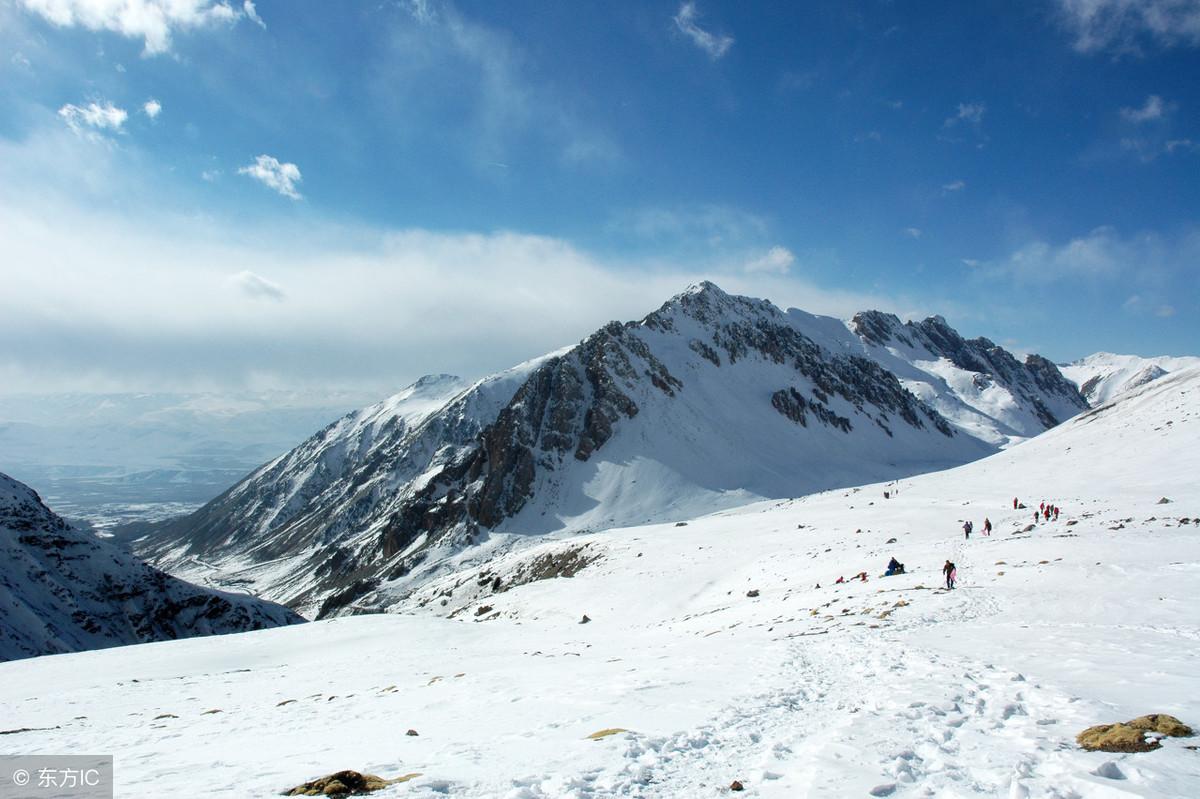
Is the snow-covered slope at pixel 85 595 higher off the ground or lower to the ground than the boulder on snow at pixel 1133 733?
lower

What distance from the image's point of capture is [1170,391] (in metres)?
65.2

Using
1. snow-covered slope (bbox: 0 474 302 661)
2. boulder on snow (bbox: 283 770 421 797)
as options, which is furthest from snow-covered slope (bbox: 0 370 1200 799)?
snow-covered slope (bbox: 0 474 302 661)

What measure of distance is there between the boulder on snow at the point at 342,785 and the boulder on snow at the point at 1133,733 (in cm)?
868

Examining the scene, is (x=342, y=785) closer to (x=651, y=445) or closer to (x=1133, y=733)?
(x=1133, y=733)

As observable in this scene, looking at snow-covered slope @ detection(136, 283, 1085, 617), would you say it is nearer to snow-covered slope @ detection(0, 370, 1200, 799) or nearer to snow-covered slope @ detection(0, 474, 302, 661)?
snow-covered slope @ detection(0, 474, 302, 661)

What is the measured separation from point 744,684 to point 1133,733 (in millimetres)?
6448

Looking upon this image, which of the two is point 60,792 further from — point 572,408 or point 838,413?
point 838,413

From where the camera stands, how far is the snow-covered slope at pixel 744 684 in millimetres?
7465

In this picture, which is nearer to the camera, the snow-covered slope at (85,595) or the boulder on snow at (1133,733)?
the boulder on snow at (1133,733)

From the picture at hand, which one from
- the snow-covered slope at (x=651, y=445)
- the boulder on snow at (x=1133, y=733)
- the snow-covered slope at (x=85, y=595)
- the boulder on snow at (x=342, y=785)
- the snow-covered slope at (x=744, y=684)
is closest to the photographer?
the boulder on snow at (x=1133, y=733)

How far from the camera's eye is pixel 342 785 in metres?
7.43

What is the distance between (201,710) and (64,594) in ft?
186

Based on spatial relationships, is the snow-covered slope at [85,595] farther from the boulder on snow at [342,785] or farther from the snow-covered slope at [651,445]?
the boulder on snow at [342,785]

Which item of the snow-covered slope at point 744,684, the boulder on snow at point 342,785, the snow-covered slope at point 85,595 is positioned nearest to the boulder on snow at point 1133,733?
the snow-covered slope at point 744,684
